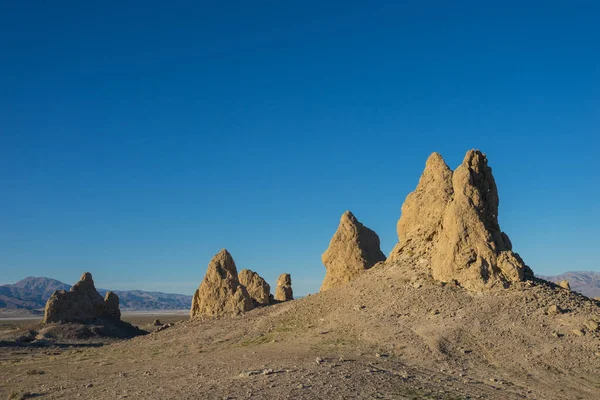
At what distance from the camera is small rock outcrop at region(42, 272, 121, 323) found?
47250 millimetres

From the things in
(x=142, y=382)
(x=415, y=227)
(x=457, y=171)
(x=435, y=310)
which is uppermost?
(x=457, y=171)

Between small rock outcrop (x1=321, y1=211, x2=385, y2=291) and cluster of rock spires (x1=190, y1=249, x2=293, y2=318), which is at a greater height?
small rock outcrop (x1=321, y1=211, x2=385, y2=291)

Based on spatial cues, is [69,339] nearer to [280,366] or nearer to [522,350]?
[280,366]

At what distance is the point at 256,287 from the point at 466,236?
2131 centimetres

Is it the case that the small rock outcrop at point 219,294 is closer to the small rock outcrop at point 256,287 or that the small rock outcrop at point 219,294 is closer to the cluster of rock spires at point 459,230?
the small rock outcrop at point 256,287

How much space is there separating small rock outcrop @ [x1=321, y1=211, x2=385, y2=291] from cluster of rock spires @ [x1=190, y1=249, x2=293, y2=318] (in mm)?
5727

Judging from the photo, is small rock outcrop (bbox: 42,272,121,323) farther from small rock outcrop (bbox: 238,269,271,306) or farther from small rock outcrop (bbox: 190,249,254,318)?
small rock outcrop (bbox: 238,269,271,306)

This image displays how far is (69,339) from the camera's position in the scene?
138 ft

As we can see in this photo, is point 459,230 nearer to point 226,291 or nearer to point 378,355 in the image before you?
point 378,355

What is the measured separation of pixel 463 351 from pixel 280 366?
6.79 meters

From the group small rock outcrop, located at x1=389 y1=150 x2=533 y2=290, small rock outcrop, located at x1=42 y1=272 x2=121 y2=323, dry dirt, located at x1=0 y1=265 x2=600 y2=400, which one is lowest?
dry dirt, located at x1=0 y1=265 x2=600 y2=400

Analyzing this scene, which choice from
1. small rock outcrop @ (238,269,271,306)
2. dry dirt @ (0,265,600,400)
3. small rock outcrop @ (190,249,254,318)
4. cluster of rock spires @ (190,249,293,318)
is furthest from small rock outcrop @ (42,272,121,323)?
dry dirt @ (0,265,600,400)

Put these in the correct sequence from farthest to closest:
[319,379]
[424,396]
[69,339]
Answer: [69,339], [319,379], [424,396]

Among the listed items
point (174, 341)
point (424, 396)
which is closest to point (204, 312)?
point (174, 341)
